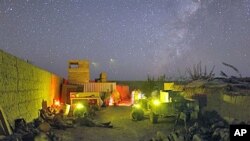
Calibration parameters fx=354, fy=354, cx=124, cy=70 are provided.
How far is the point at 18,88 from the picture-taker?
12.6m

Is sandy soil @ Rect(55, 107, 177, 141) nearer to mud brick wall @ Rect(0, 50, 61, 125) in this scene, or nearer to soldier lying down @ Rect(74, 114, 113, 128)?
soldier lying down @ Rect(74, 114, 113, 128)

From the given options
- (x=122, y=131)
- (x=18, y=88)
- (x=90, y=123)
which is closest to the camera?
(x=18, y=88)

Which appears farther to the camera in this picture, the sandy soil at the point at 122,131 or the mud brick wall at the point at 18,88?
the sandy soil at the point at 122,131

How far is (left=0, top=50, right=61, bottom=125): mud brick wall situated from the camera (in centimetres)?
1097

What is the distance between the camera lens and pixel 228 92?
1499 centimetres

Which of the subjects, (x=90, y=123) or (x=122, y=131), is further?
(x=90, y=123)

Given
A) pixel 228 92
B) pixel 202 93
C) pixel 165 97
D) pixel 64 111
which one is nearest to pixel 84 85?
pixel 64 111

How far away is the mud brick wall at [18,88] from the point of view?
36.0ft

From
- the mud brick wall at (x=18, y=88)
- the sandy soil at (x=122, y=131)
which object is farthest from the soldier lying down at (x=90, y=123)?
the mud brick wall at (x=18, y=88)

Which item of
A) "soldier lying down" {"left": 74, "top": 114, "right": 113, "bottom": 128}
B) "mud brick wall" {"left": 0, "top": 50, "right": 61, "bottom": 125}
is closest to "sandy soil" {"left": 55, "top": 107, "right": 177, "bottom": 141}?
"soldier lying down" {"left": 74, "top": 114, "right": 113, "bottom": 128}

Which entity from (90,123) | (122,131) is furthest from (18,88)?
(90,123)

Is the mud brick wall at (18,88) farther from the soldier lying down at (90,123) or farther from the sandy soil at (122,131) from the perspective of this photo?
the soldier lying down at (90,123)

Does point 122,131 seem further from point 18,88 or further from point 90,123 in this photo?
point 18,88

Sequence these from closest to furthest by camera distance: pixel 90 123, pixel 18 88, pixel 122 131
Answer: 1. pixel 18 88
2. pixel 122 131
3. pixel 90 123
